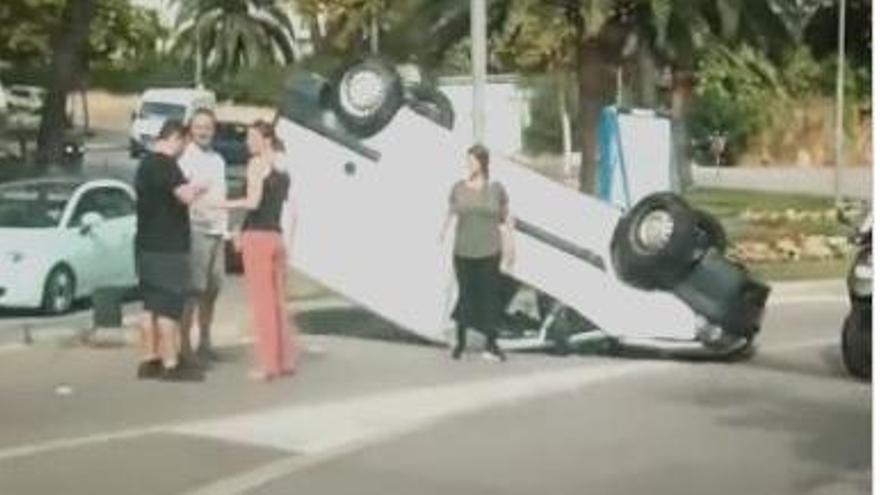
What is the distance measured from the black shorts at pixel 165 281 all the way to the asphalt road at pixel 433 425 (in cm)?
38

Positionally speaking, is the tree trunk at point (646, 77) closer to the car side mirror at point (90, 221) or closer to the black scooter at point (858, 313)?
the black scooter at point (858, 313)

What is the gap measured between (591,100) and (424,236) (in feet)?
3.95

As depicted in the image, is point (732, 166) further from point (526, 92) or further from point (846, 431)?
point (846, 431)

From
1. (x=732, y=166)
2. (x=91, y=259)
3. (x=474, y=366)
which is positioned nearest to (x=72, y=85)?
(x=91, y=259)

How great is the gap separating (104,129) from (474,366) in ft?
7.35

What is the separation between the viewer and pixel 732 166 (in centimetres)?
1123

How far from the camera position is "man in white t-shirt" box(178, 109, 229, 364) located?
10.7 metres

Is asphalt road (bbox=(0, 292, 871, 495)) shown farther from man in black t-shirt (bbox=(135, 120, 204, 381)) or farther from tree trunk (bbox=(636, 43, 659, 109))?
tree trunk (bbox=(636, 43, 659, 109))

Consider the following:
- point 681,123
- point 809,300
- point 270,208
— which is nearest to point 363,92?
point 270,208

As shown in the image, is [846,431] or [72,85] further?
[72,85]

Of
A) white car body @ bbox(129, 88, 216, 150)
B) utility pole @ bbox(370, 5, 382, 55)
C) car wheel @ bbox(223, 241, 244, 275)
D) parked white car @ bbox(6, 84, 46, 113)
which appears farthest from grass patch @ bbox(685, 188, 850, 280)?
parked white car @ bbox(6, 84, 46, 113)

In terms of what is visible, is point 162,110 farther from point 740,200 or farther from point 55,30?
point 740,200

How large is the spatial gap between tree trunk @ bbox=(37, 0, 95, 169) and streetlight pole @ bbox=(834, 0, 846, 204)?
3655 millimetres

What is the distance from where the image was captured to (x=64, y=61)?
10844mm
